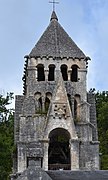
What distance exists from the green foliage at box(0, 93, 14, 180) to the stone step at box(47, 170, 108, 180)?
16.8 metres

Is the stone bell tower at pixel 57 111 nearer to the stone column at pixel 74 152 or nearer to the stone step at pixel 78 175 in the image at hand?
the stone column at pixel 74 152

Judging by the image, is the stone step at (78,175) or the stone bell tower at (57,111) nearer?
the stone step at (78,175)

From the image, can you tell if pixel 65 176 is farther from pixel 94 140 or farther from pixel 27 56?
pixel 27 56

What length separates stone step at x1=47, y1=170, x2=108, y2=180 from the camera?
1109 inches

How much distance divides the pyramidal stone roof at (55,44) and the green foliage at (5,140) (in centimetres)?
781

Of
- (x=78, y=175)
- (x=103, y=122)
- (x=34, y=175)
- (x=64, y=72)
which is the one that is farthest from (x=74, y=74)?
(x=103, y=122)

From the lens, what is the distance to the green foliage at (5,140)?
47.9m

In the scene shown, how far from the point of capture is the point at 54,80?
4112 cm

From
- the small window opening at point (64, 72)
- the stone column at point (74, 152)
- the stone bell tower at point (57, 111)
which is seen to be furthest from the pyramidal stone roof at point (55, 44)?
the stone column at point (74, 152)

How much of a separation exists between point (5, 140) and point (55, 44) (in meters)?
10.1

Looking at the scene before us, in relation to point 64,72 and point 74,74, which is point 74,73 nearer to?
point 74,74

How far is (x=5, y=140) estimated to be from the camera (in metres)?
49.3

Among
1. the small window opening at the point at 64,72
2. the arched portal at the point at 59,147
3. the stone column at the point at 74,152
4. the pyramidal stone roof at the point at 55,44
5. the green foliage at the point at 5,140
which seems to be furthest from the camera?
the green foliage at the point at 5,140

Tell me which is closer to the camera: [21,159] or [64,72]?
[21,159]
